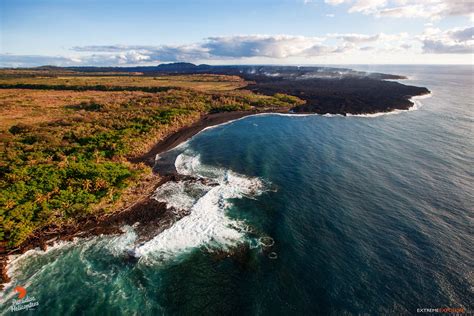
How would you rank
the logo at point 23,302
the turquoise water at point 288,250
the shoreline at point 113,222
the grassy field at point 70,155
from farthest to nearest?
the grassy field at point 70,155 < the shoreline at point 113,222 < the turquoise water at point 288,250 < the logo at point 23,302

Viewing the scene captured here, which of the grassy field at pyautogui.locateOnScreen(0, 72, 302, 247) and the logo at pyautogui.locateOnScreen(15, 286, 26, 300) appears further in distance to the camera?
the grassy field at pyautogui.locateOnScreen(0, 72, 302, 247)

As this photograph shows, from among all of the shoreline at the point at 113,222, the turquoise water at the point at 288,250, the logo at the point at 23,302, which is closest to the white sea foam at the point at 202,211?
the turquoise water at the point at 288,250

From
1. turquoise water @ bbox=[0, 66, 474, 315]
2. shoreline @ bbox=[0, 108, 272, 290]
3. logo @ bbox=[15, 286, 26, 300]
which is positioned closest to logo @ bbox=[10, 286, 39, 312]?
logo @ bbox=[15, 286, 26, 300]

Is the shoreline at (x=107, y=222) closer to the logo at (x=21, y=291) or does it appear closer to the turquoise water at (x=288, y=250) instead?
the turquoise water at (x=288, y=250)

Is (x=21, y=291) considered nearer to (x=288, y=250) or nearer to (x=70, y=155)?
(x=288, y=250)

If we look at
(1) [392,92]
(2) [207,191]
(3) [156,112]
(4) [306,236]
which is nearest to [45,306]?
(2) [207,191]

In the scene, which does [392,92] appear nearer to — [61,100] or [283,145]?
[283,145]

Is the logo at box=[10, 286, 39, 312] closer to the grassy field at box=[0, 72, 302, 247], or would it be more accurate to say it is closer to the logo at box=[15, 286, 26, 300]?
the logo at box=[15, 286, 26, 300]
